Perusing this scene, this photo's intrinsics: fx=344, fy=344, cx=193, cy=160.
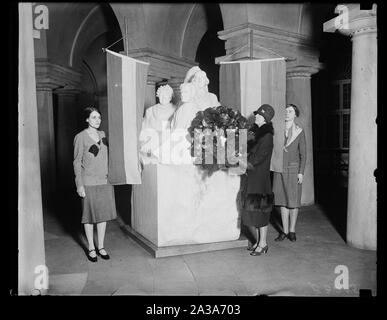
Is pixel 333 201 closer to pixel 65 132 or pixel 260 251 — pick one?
pixel 260 251

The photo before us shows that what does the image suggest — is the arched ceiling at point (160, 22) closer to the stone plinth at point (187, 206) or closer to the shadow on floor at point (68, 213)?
the stone plinth at point (187, 206)

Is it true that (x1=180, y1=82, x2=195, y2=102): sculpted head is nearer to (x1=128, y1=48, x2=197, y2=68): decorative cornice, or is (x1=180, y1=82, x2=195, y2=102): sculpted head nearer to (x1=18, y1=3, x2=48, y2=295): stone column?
(x1=18, y1=3, x2=48, y2=295): stone column

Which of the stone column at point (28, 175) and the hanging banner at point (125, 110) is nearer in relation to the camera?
the stone column at point (28, 175)

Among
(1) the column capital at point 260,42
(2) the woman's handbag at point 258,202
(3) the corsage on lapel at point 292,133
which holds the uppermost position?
(1) the column capital at point 260,42

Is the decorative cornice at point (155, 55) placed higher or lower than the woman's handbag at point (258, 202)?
higher

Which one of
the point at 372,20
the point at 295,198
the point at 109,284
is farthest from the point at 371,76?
the point at 109,284

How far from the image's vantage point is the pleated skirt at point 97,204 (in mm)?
4047

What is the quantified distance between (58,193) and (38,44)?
341 centimetres

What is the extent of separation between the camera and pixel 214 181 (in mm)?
4484

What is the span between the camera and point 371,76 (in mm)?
4141

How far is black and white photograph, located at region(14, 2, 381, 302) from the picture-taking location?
129 inches

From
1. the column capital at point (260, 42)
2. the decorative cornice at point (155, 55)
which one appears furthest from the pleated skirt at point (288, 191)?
the decorative cornice at point (155, 55)

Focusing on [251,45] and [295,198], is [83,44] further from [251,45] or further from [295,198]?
[295,198]

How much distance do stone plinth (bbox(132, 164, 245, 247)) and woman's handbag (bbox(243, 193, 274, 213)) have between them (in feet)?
1.31
